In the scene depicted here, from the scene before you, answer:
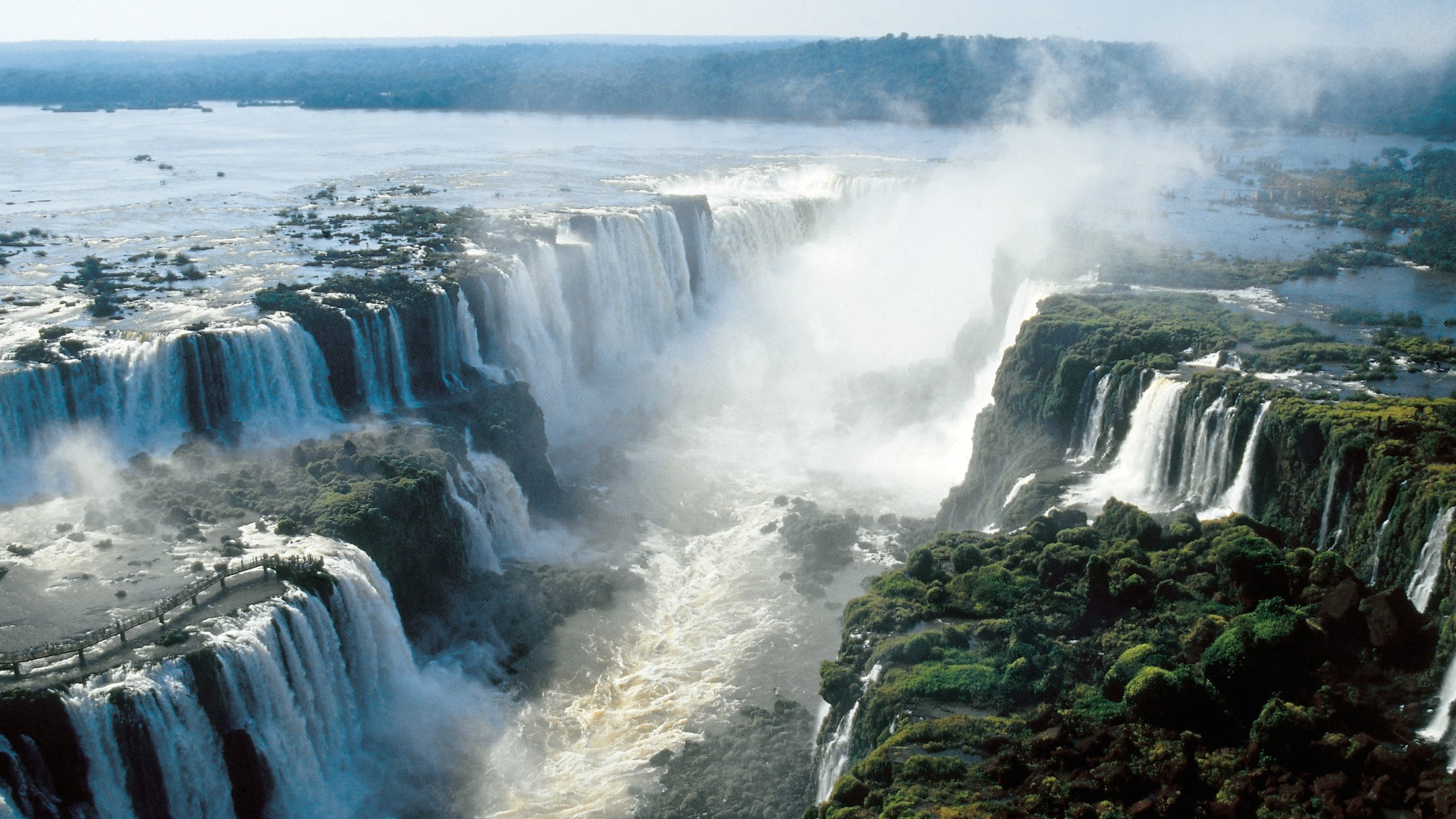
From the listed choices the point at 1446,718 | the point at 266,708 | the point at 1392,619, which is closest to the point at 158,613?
the point at 266,708

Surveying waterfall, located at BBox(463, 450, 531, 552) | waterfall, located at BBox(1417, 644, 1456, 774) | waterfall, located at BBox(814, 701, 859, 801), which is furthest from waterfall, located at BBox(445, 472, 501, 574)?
waterfall, located at BBox(1417, 644, 1456, 774)

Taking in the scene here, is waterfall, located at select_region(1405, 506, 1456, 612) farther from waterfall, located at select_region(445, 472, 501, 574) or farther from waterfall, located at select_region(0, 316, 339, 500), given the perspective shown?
waterfall, located at select_region(0, 316, 339, 500)

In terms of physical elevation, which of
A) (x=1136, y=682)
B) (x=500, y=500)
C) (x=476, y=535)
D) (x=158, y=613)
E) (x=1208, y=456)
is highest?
(x=1208, y=456)

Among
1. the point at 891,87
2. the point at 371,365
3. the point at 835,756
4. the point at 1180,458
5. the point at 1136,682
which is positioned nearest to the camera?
the point at 1136,682

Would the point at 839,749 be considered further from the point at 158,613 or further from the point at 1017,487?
the point at 158,613

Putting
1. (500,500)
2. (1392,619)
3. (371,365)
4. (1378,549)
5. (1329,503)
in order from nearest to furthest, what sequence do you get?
(1392,619), (1378,549), (1329,503), (500,500), (371,365)

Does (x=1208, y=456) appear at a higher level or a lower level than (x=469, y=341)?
lower
